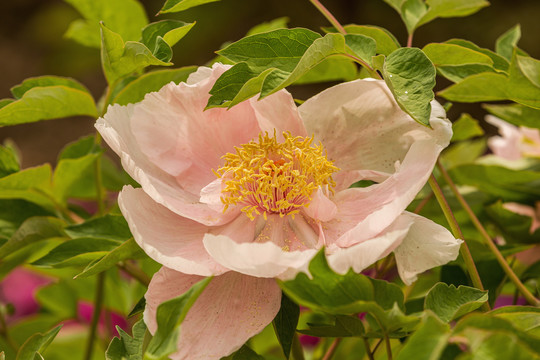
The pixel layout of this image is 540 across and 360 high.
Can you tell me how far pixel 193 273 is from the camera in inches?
16.6

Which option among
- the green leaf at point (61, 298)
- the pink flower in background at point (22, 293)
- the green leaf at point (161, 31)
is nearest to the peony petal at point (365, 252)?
the green leaf at point (161, 31)

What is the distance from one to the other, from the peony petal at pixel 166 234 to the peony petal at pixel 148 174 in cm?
1

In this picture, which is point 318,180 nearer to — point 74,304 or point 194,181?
point 194,181

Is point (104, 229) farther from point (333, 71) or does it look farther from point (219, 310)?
point (333, 71)

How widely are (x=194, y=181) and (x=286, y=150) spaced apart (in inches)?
3.2

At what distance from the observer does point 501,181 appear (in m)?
0.63

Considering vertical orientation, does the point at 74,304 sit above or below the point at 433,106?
below

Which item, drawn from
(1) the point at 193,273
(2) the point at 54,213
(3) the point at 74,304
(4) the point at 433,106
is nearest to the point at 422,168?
(4) the point at 433,106

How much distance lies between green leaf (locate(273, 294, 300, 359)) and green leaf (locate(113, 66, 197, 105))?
0.70 ft

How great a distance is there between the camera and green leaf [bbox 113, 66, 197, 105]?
21.6 inches

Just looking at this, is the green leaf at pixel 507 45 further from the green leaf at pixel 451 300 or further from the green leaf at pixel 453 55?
the green leaf at pixel 451 300

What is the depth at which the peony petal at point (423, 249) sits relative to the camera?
402 millimetres

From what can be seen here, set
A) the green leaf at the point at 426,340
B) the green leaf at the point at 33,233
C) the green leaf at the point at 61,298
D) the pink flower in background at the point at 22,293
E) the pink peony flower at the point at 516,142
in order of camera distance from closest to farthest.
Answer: the green leaf at the point at 426,340
the green leaf at the point at 33,233
the pink peony flower at the point at 516,142
the green leaf at the point at 61,298
the pink flower in background at the point at 22,293

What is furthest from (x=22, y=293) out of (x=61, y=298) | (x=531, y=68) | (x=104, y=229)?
(x=531, y=68)
